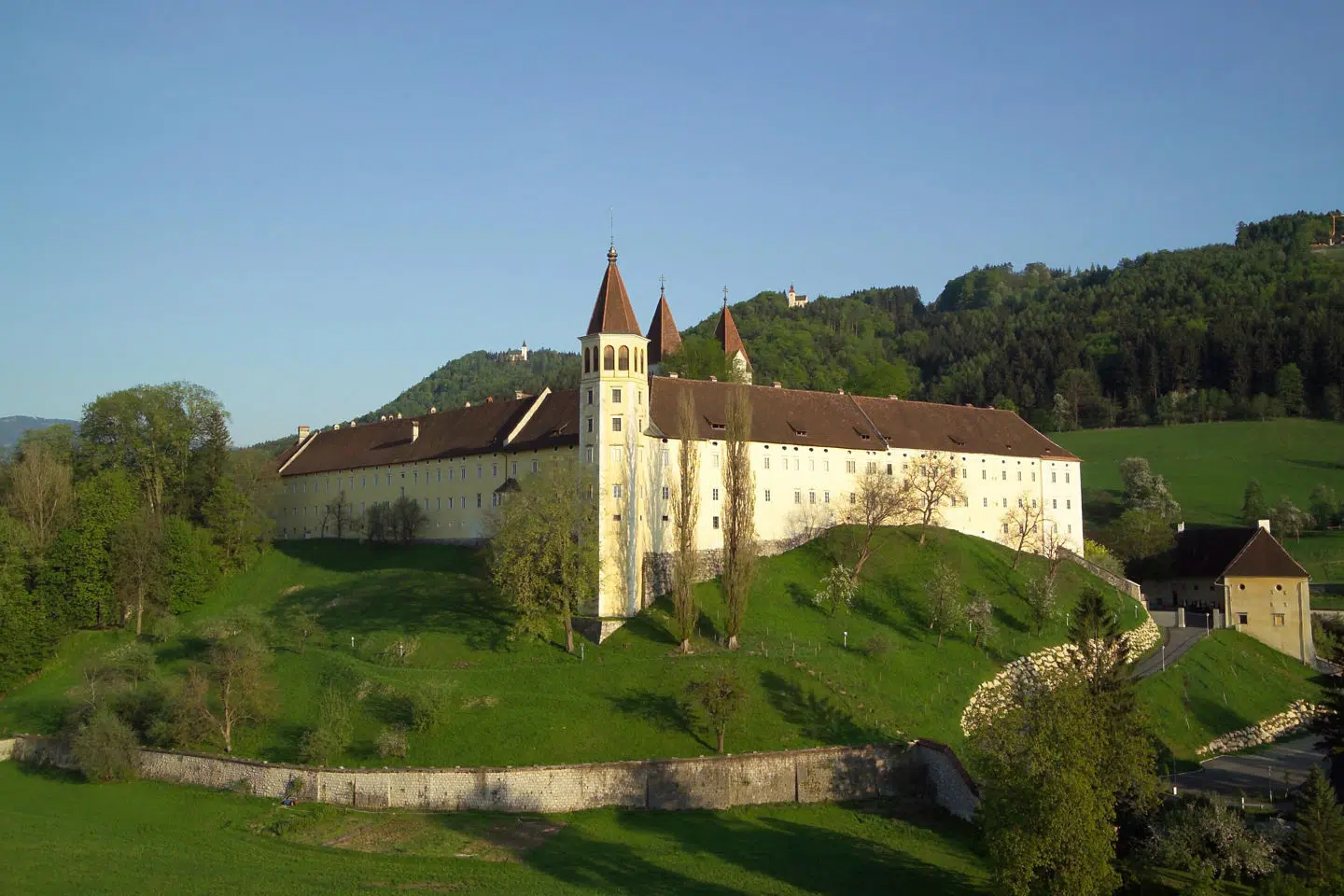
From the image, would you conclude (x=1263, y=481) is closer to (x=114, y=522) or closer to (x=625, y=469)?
(x=625, y=469)

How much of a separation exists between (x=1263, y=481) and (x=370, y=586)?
79.7 m

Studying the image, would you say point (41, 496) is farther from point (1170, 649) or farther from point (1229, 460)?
point (1229, 460)

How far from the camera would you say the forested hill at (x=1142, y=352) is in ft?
433

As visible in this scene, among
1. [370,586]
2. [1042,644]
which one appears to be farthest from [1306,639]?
[370,586]

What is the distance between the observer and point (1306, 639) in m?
74.6

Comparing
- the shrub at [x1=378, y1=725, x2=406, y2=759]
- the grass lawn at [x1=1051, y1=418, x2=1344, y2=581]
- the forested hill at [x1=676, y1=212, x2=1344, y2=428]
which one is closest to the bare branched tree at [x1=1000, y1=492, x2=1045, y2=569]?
the grass lawn at [x1=1051, y1=418, x2=1344, y2=581]

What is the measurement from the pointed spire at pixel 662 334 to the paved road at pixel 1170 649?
36743 mm

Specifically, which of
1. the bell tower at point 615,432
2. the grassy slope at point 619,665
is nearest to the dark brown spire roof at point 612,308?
the bell tower at point 615,432

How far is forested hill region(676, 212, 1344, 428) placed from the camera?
13212 centimetres

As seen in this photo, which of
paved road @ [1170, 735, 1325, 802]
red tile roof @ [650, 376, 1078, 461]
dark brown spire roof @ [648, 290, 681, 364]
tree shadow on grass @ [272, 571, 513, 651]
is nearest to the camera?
paved road @ [1170, 735, 1325, 802]

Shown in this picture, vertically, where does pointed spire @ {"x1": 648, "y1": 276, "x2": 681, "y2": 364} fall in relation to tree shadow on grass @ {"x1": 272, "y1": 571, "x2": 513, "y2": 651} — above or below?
above

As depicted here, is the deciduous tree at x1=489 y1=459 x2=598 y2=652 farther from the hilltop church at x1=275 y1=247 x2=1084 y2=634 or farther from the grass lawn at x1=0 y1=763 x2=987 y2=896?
the grass lawn at x1=0 y1=763 x2=987 y2=896

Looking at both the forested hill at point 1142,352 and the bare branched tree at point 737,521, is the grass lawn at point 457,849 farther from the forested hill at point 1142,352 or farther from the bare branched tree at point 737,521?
the forested hill at point 1142,352

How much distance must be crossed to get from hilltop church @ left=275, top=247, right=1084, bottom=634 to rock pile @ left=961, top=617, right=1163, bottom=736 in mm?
13615
